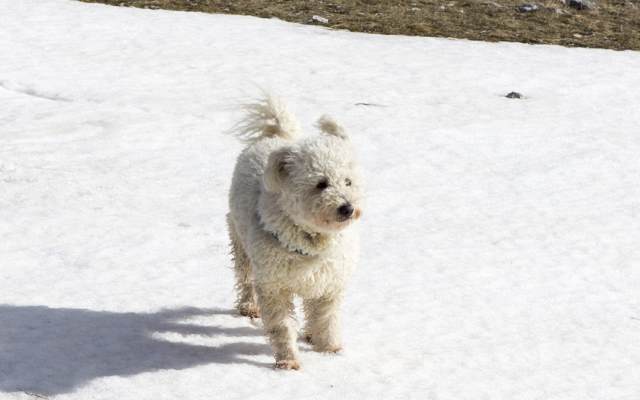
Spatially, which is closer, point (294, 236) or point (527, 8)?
point (294, 236)

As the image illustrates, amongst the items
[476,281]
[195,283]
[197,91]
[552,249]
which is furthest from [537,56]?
[195,283]

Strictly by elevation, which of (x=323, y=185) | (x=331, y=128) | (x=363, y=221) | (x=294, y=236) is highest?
(x=331, y=128)

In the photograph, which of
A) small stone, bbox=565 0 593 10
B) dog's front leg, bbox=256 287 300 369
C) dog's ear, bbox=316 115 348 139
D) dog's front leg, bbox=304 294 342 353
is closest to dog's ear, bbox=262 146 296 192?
dog's ear, bbox=316 115 348 139

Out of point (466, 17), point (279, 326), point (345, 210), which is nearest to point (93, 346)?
point (279, 326)

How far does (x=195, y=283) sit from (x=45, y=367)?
2176 millimetres

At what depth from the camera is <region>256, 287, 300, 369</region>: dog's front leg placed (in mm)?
7059

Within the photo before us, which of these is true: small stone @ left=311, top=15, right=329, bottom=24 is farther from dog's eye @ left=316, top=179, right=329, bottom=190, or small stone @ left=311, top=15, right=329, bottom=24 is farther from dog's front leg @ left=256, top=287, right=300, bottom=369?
dog's eye @ left=316, top=179, right=329, bottom=190

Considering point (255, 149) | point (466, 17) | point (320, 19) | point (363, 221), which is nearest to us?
point (255, 149)

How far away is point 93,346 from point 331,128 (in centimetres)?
238

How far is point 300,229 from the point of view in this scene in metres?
6.84

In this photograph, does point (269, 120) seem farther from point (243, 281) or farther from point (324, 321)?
point (324, 321)

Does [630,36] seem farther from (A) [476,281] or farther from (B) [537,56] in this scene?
(A) [476,281]

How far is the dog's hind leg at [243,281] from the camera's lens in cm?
802

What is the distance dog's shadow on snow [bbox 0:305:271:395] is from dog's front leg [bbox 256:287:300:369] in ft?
0.66
